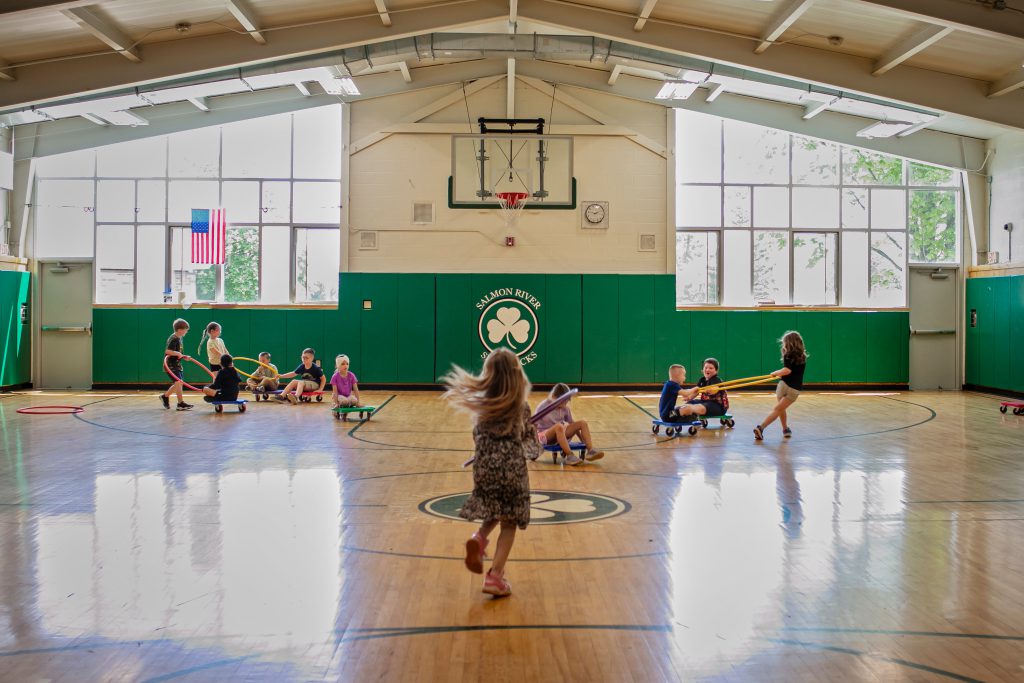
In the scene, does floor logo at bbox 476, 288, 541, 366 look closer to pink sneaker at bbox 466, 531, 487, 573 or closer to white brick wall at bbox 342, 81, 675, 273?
white brick wall at bbox 342, 81, 675, 273

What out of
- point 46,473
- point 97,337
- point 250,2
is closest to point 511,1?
point 250,2

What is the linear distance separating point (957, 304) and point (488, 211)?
10303mm

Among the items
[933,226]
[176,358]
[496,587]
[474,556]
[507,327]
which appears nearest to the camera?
[474,556]

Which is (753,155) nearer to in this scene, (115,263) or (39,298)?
(115,263)

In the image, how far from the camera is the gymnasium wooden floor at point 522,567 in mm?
3719

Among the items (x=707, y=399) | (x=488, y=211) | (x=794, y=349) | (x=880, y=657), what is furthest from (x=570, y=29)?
(x=880, y=657)

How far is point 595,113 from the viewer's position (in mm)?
18281

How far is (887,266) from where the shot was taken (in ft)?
61.3

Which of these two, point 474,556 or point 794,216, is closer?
point 474,556

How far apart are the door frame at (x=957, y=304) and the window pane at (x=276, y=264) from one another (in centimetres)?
1323

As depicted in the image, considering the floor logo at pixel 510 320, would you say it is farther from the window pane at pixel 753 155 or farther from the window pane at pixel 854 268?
the window pane at pixel 854 268

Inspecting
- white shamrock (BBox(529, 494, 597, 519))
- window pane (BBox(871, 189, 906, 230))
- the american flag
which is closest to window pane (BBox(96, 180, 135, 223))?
the american flag

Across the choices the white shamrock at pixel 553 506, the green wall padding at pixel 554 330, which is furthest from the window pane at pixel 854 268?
the white shamrock at pixel 553 506

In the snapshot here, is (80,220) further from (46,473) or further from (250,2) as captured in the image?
(46,473)
